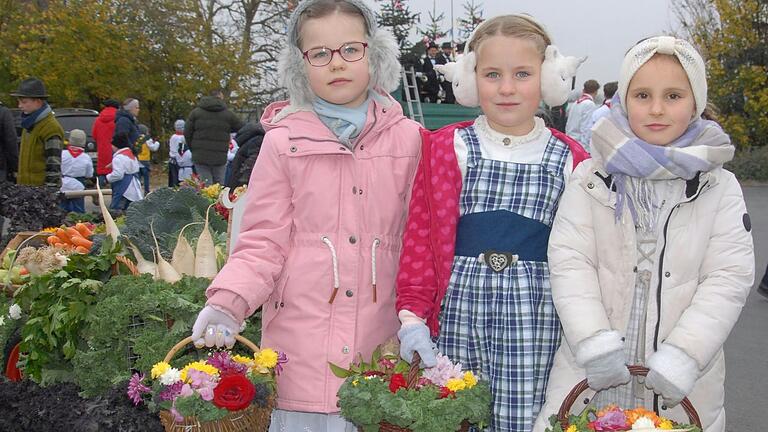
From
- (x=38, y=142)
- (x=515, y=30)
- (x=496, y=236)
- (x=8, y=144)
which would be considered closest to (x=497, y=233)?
Result: (x=496, y=236)

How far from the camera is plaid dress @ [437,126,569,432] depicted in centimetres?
241

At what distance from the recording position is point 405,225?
2.73 metres

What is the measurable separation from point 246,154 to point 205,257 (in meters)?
1.84

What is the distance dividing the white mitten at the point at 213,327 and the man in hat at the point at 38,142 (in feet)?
20.8

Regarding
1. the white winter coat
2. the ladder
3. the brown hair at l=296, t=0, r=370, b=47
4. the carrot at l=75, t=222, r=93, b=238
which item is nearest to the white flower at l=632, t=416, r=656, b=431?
the white winter coat

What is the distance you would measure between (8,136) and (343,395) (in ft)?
22.6

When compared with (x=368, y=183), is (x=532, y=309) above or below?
below

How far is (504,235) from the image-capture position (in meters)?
2.44

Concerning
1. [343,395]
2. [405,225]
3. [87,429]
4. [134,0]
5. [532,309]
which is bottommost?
[87,429]

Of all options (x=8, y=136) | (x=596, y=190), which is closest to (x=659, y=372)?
(x=596, y=190)

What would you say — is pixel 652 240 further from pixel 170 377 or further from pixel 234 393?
pixel 170 377

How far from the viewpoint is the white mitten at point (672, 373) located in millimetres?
2133

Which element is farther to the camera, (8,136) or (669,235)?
(8,136)

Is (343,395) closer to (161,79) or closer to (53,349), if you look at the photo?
(53,349)
